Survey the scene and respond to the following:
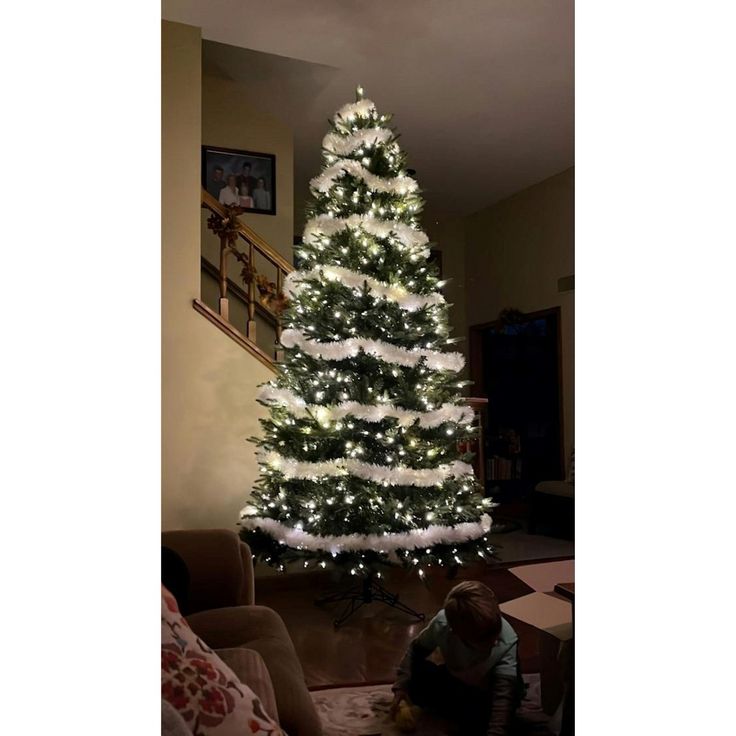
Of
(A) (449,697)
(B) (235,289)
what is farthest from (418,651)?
(B) (235,289)

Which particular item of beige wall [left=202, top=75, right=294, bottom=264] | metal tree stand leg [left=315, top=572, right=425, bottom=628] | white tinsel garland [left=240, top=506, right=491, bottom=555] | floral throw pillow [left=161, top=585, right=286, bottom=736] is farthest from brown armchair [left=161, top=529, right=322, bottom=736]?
beige wall [left=202, top=75, right=294, bottom=264]

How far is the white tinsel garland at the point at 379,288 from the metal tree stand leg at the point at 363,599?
4.43ft

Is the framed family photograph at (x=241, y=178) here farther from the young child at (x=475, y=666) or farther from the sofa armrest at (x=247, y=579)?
the young child at (x=475, y=666)

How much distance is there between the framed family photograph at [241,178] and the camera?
497 centimetres

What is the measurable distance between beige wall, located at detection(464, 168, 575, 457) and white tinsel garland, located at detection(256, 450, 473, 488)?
320cm

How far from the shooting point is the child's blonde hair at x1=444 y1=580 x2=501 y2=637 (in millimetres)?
1876

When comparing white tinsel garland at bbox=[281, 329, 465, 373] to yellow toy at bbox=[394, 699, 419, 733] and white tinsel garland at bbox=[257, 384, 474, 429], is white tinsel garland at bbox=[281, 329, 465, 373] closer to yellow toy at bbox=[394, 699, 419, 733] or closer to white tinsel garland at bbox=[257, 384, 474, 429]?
white tinsel garland at bbox=[257, 384, 474, 429]

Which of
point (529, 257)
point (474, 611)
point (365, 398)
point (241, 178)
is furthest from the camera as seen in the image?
point (529, 257)

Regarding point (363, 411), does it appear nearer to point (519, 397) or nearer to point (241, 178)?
point (241, 178)

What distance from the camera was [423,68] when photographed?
14.1 ft

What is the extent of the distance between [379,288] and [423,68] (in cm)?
192
